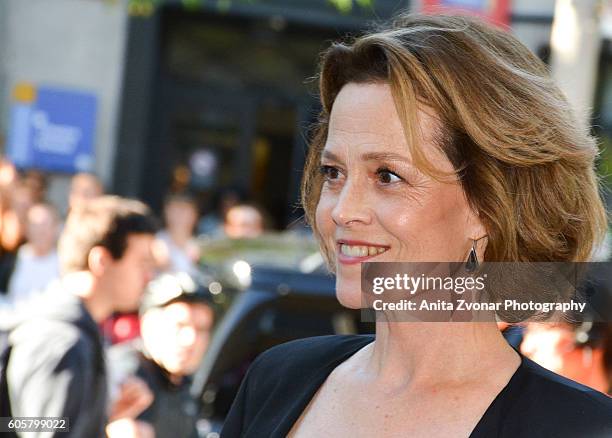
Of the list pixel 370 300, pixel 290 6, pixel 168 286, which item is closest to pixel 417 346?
pixel 370 300

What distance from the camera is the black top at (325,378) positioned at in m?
2.01

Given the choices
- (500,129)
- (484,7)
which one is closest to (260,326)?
(484,7)

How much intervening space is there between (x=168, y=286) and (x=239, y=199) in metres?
6.01

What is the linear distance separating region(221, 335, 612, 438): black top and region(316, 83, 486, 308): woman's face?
303mm

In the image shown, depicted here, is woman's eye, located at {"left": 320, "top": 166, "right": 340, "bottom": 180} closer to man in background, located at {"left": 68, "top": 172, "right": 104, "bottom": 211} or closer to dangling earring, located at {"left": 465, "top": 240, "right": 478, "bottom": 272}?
dangling earring, located at {"left": 465, "top": 240, "right": 478, "bottom": 272}

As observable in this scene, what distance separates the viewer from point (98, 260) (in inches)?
177

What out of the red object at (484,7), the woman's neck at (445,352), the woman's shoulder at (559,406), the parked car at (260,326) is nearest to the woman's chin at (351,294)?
the woman's neck at (445,352)

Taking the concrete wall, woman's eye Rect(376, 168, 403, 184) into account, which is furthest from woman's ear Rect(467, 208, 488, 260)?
the concrete wall

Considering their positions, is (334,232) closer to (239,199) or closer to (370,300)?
(370,300)

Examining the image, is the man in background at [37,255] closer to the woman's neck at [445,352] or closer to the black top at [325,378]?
the black top at [325,378]

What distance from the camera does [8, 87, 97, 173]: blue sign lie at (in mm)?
12461

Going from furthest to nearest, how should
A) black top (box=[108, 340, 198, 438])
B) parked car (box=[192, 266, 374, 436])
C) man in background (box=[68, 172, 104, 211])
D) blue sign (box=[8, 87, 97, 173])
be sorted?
1. blue sign (box=[8, 87, 97, 173])
2. man in background (box=[68, 172, 104, 211])
3. parked car (box=[192, 266, 374, 436])
4. black top (box=[108, 340, 198, 438])

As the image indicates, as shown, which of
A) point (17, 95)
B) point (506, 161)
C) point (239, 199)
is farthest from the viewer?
point (17, 95)

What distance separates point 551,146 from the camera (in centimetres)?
218
